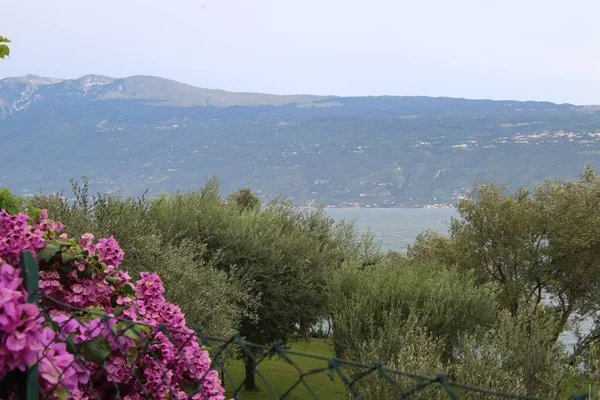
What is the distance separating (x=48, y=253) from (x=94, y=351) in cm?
154

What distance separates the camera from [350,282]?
2814 centimetres

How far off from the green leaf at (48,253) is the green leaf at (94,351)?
1.43m

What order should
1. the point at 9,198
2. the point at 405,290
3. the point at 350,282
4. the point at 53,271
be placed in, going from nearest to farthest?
1. the point at 53,271
2. the point at 9,198
3. the point at 405,290
4. the point at 350,282

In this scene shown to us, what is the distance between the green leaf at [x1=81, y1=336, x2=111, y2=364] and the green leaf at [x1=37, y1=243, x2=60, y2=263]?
143 cm

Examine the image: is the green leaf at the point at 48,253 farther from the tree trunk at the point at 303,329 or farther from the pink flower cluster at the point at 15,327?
the tree trunk at the point at 303,329

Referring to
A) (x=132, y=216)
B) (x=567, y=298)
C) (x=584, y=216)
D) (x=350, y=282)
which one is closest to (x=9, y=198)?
(x=132, y=216)

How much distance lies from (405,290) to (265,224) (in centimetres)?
769

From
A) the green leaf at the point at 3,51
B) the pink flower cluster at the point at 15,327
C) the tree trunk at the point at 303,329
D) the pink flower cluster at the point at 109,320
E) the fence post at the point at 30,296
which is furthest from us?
the tree trunk at the point at 303,329

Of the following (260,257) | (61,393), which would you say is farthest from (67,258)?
(260,257)

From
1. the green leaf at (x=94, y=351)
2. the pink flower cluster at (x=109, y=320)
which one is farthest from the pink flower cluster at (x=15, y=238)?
the green leaf at (x=94, y=351)

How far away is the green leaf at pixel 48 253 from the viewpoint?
16.4 feet

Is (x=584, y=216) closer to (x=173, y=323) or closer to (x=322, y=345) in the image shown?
(x=322, y=345)

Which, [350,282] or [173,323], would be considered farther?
[350,282]

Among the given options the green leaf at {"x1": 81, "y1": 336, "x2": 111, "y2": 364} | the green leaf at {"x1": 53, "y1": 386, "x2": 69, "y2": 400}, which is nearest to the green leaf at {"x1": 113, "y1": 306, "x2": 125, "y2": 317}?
the green leaf at {"x1": 81, "y1": 336, "x2": 111, "y2": 364}
